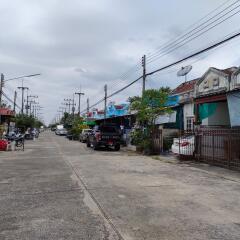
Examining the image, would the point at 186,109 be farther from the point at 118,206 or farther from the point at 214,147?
the point at 118,206

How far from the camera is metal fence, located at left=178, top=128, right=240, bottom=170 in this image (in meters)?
18.8

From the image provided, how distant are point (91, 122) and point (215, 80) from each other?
178 feet

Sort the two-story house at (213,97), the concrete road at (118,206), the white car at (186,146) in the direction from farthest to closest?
the white car at (186,146), the two-story house at (213,97), the concrete road at (118,206)

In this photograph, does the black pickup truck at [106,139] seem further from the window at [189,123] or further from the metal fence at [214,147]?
the metal fence at [214,147]

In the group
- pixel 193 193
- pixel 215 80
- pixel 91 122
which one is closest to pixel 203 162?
pixel 215 80

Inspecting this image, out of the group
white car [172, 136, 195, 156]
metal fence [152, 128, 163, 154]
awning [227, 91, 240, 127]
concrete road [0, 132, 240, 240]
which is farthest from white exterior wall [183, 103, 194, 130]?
concrete road [0, 132, 240, 240]

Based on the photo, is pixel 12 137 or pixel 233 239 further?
pixel 12 137

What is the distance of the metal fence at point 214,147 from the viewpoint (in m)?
18.8

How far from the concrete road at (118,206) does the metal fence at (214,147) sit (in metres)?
2.66

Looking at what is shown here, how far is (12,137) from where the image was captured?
122 feet

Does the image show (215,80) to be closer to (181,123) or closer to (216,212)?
(181,123)

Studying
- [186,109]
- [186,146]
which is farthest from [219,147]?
[186,109]

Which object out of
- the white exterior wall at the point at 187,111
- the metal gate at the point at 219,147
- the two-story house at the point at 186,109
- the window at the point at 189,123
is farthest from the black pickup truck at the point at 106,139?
the metal gate at the point at 219,147

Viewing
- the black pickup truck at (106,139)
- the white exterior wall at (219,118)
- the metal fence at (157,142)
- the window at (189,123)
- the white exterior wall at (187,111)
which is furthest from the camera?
the black pickup truck at (106,139)
